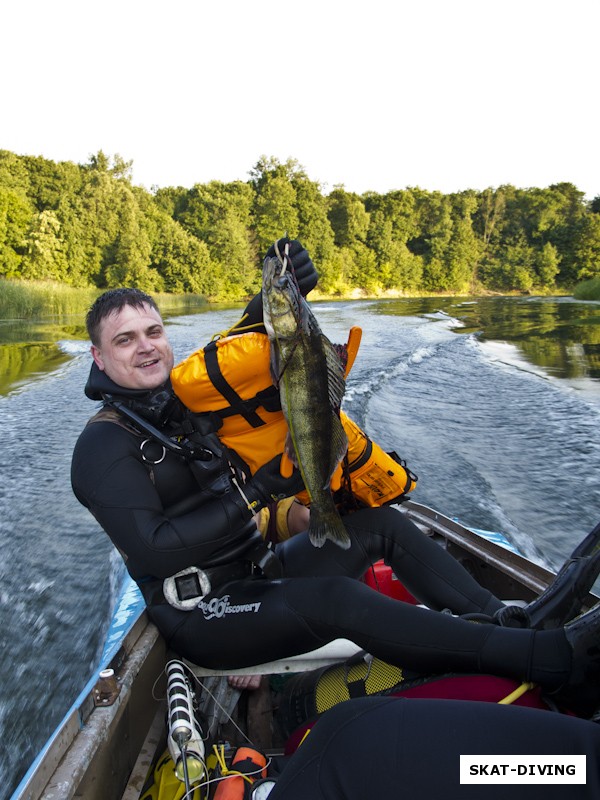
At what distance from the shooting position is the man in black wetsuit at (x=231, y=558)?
2.25m

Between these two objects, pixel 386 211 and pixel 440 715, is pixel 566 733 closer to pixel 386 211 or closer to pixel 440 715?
pixel 440 715

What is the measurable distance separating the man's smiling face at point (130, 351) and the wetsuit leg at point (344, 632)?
45.7 inches

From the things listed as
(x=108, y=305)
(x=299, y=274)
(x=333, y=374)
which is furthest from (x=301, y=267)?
(x=108, y=305)

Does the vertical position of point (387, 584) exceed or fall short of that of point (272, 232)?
it falls short

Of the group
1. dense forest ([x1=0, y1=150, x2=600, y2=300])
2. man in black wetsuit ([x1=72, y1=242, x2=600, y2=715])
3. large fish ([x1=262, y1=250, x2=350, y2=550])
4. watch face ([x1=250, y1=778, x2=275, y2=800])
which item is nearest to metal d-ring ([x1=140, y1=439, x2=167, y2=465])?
man in black wetsuit ([x1=72, y1=242, x2=600, y2=715])

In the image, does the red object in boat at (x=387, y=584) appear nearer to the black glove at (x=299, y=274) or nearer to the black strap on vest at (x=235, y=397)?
the black strap on vest at (x=235, y=397)

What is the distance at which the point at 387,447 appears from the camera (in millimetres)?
9438

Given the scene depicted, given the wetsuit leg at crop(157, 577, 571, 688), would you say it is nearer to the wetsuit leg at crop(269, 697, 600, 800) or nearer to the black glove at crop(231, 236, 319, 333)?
the wetsuit leg at crop(269, 697, 600, 800)

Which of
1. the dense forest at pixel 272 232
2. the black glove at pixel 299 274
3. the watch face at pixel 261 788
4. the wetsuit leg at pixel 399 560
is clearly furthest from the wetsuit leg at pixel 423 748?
the dense forest at pixel 272 232

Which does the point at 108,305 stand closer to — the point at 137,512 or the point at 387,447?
the point at 137,512

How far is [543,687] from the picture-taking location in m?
2.06

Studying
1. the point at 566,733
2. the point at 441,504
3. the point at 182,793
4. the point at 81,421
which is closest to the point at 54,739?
the point at 182,793

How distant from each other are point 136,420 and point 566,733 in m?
2.14

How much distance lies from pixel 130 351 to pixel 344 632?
1741 millimetres
